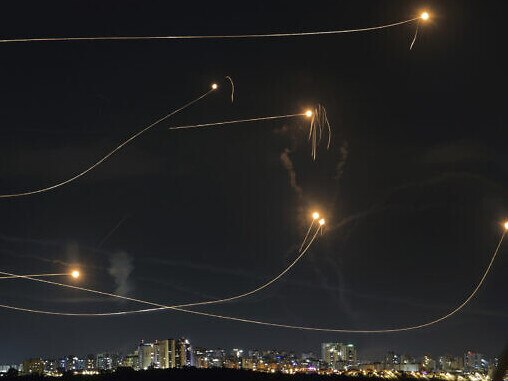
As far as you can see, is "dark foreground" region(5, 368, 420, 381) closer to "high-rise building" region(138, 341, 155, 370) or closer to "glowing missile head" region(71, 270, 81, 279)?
"glowing missile head" region(71, 270, 81, 279)

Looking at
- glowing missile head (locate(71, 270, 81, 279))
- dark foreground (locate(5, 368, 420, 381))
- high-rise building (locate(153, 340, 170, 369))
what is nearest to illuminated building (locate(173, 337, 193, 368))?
high-rise building (locate(153, 340, 170, 369))

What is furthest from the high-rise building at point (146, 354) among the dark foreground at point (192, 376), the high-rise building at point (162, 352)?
the dark foreground at point (192, 376)

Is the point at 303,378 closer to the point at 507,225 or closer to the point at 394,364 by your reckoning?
the point at 507,225

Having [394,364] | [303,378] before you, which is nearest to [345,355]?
[394,364]

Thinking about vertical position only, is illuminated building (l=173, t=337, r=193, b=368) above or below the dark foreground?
above

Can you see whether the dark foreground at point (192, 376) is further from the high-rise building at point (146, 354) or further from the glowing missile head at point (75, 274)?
the high-rise building at point (146, 354)

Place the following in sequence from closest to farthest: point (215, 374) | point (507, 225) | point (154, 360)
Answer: point (507, 225) → point (215, 374) → point (154, 360)

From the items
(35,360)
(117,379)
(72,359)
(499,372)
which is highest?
(72,359)

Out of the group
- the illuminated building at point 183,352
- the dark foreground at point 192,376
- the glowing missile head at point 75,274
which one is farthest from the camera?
the illuminated building at point 183,352

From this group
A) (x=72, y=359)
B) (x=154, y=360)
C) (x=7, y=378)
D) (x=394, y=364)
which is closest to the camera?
(x=7, y=378)

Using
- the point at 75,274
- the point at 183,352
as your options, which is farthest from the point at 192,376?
the point at 183,352

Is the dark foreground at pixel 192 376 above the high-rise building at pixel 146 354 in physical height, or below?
below
